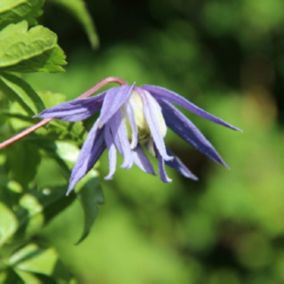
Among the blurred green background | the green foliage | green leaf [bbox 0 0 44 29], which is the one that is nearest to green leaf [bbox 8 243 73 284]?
the green foliage

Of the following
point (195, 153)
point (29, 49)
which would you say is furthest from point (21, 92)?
point (195, 153)

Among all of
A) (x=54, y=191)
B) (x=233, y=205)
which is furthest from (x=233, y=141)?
(x=54, y=191)

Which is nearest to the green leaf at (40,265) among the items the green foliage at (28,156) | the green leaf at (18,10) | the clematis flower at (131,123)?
the green foliage at (28,156)

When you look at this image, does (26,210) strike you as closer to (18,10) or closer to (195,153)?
(18,10)

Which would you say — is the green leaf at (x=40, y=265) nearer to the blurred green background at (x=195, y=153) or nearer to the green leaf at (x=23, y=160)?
the green leaf at (x=23, y=160)

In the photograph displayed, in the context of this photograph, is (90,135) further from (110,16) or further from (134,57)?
(110,16)

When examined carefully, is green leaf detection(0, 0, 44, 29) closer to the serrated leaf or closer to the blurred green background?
the serrated leaf
